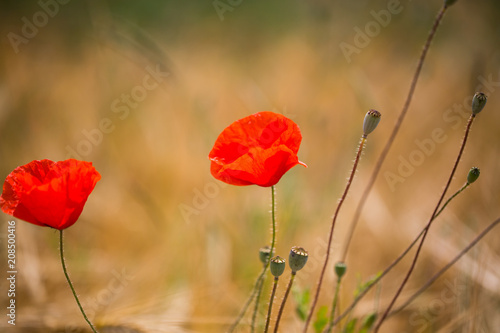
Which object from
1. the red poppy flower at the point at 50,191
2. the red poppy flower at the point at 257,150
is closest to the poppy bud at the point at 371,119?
the red poppy flower at the point at 257,150

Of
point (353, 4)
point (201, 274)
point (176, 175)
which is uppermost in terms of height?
point (353, 4)

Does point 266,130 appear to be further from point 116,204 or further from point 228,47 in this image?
point 228,47

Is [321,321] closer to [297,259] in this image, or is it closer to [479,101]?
[297,259]

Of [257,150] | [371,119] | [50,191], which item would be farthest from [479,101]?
[50,191]

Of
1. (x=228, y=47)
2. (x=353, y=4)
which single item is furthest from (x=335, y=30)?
(x=228, y=47)

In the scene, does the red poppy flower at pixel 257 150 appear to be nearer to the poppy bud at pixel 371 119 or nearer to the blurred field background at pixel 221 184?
the poppy bud at pixel 371 119

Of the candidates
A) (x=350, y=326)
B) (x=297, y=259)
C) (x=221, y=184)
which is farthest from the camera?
(x=221, y=184)
